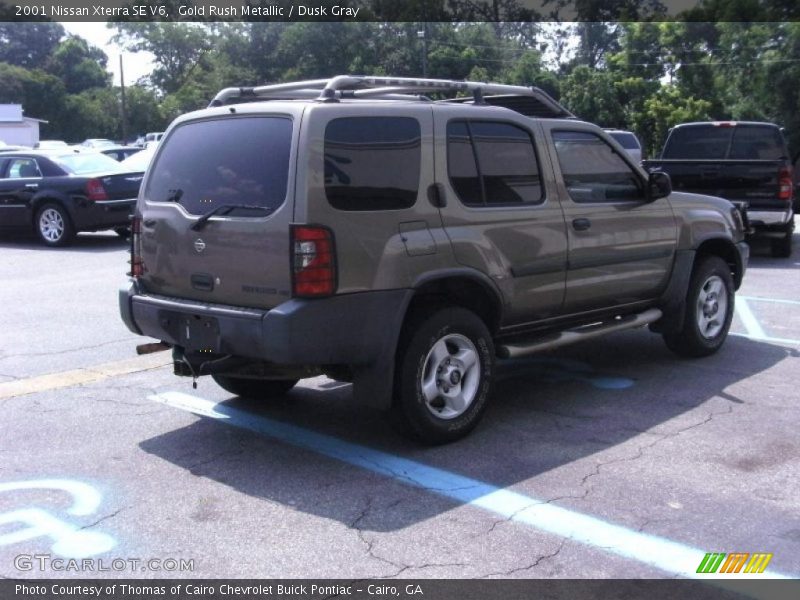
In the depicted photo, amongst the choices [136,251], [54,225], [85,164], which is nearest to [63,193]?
[54,225]

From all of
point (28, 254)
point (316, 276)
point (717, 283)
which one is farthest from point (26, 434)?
point (28, 254)

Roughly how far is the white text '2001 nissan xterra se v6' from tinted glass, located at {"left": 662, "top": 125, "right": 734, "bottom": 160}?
7.96 m

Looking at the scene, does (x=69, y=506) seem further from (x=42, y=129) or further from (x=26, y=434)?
(x=42, y=129)

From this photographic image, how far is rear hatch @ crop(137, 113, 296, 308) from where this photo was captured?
5023 millimetres

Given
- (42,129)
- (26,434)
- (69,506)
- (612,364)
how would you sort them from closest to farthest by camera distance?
(69,506) → (26,434) → (612,364) → (42,129)

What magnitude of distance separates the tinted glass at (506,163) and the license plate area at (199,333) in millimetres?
1850

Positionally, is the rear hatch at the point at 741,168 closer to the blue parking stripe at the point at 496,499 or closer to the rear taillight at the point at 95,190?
the blue parking stripe at the point at 496,499

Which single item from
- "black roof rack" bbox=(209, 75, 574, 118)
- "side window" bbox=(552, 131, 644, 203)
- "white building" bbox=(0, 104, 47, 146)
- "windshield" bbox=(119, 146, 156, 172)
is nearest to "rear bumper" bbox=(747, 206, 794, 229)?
"side window" bbox=(552, 131, 644, 203)

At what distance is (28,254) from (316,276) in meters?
11.4

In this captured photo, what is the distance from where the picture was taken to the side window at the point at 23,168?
51.8 ft

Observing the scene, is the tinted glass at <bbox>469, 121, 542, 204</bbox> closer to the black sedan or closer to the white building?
the black sedan

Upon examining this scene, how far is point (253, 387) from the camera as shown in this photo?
21.2 feet

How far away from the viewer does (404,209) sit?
5.29 m

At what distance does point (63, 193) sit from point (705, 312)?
441 inches
